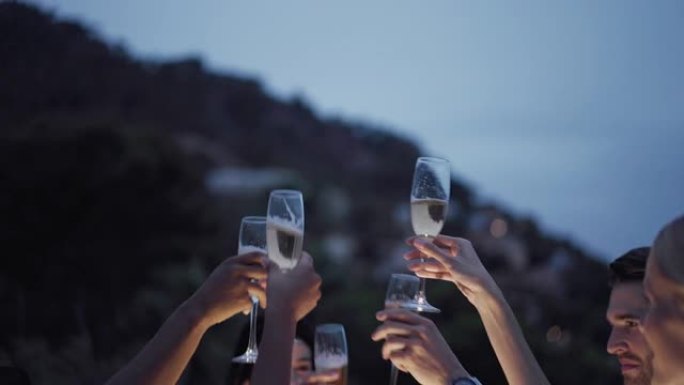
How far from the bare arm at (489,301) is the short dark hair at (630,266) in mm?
668

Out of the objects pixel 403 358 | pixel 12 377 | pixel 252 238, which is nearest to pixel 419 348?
pixel 403 358

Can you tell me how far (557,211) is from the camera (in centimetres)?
1717

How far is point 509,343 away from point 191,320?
100cm

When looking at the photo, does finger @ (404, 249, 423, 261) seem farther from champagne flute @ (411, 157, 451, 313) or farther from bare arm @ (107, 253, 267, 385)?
bare arm @ (107, 253, 267, 385)

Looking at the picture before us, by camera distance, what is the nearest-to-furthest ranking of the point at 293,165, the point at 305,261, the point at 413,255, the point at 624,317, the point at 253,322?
the point at 305,261 → the point at 413,255 → the point at 253,322 → the point at 624,317 → the point at 293,165

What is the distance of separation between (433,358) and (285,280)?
530 millimetres

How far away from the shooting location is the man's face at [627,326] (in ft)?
8.73

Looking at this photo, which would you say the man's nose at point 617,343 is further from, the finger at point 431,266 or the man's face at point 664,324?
the man's face at point 664,324

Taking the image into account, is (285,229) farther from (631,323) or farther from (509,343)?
(631,323)

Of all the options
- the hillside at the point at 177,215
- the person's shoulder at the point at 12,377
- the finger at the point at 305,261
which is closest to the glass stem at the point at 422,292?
the finger at the point at 305,261

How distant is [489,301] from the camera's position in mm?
2314

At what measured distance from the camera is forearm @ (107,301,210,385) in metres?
2.22

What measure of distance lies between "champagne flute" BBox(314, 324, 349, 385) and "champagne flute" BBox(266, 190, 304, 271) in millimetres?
1065

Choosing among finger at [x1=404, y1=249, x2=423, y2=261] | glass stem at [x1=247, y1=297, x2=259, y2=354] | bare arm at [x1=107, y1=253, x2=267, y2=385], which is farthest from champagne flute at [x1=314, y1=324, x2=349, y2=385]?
bare arm at [x1=107, y1=253, x2=267, y2=385]
